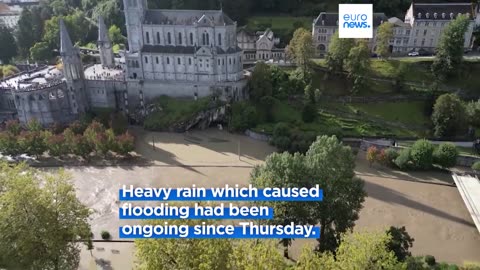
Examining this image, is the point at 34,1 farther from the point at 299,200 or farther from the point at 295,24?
the point at 299,200

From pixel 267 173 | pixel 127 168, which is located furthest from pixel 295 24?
pixel 267 173

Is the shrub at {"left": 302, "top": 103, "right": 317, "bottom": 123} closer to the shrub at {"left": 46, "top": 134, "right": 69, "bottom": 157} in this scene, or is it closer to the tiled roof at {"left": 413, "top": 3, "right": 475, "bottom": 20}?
the tiled roof at {"left": 413, "top": 3, "right": 475, "bottom": 20}

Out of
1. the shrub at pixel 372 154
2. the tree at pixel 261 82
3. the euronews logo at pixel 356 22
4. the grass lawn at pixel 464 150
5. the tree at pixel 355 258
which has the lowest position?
the grass lawn at pixel 464 150

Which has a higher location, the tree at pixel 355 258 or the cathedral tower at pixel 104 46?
the cathedral tower at pixel 104 46

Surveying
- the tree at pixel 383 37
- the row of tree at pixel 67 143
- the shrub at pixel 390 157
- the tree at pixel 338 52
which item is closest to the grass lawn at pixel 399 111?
the tree at pixel 338 52

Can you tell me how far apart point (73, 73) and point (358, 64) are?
1877 inches

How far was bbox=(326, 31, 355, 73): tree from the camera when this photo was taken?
66.4 metres

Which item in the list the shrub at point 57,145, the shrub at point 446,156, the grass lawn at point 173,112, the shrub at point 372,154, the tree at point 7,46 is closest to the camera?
the shrub at point 446,156

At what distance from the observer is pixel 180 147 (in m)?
60.3

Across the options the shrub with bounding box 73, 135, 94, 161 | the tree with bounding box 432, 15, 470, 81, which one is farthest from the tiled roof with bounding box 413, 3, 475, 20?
the shrub with bounding box 73, 135, 94, 161

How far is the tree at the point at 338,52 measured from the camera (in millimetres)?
66375

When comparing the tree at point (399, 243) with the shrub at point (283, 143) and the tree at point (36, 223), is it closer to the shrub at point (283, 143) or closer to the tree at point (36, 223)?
the shrub at point (283, 143)

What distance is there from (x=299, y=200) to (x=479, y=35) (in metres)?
64.6

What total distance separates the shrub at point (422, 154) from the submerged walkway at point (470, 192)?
136 inches
